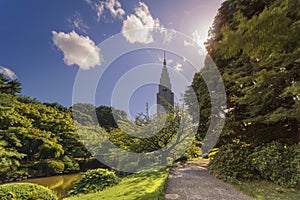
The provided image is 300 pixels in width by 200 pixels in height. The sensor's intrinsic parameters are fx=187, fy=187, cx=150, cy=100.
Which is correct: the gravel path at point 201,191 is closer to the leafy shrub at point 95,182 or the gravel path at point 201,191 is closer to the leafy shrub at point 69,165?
the leafy shrub at point 95,182

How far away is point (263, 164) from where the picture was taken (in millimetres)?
5672

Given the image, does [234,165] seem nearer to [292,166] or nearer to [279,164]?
[279,164]

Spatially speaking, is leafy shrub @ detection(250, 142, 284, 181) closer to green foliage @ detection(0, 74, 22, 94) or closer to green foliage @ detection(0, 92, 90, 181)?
green foliage @ detection(0, 92, 90, 181)

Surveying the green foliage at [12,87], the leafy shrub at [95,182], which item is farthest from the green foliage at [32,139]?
the leafy shrub at [95,182]

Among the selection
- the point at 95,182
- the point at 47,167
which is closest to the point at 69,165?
the point at 47,167

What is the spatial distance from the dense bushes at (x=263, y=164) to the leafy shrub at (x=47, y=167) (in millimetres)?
11051

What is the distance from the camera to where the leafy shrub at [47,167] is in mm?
13164

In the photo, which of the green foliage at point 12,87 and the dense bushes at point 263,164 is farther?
the green foliage at point 12,87

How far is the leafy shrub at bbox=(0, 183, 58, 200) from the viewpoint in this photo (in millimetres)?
4496

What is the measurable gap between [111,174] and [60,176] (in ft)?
26.1

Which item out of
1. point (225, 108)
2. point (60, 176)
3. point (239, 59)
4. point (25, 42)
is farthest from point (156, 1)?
point (60, 176)

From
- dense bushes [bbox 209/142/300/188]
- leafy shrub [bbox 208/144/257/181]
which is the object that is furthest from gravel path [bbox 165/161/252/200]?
dense bushes [bbox 209/142/300/188]

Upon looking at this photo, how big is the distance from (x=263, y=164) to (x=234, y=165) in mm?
970

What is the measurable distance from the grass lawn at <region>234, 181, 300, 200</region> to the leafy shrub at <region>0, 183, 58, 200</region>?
5235 millimetres
